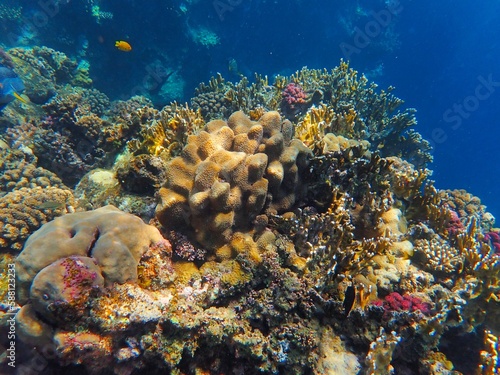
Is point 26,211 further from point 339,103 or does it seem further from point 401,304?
point 339,103

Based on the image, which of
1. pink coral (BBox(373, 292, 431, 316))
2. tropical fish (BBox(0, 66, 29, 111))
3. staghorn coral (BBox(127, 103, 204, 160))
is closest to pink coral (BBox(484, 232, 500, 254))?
pink coral (BBox(373, 292, 431, 316))

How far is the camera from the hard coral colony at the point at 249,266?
97.4 inches

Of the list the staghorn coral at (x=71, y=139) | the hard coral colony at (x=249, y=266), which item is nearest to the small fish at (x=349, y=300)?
the hard coral colony at (x=249, y=266)

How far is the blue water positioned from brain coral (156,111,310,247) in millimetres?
14706

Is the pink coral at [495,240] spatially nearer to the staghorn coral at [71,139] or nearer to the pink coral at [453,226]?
the pink coral at [453,226]

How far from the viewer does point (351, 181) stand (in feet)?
13.7

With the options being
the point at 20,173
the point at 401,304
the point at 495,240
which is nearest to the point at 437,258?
the point at 401,304

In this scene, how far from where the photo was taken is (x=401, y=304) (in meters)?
3.19

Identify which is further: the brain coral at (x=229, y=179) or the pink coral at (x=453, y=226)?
the pink coral at (x=453, y=226)

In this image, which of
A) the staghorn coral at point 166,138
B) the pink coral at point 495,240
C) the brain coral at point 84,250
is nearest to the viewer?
the brain coral at point 84,250

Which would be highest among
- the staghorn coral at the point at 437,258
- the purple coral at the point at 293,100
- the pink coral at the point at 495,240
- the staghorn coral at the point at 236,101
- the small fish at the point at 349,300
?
the purple coral at the point at 293,100

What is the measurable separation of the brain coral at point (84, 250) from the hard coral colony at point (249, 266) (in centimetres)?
1

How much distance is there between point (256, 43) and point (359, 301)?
26160mm

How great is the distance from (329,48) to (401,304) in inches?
1169
